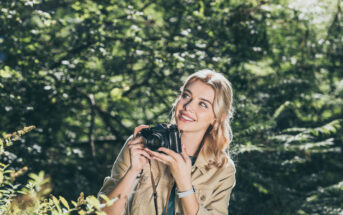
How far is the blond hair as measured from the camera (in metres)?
2.80

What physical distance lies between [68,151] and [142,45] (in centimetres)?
189

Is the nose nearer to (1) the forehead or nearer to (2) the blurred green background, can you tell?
(1) the forehead

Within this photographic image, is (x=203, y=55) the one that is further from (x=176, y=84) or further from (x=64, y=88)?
(x=64, y=88)

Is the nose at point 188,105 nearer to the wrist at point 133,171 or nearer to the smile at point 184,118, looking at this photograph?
the smile at point 184,118

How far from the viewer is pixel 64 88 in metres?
5.84

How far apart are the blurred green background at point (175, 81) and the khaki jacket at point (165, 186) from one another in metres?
2.03

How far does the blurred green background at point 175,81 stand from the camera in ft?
17.5

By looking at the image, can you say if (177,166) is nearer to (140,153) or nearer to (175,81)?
(140,153)

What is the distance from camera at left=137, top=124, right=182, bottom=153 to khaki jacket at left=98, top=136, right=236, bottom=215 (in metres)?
0.23

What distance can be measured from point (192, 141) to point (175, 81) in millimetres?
3323

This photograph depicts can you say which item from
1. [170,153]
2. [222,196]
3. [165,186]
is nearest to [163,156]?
[170,153]

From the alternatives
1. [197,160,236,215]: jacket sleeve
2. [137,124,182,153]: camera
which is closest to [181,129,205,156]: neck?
[197,160,236,215]: jacket sleeve

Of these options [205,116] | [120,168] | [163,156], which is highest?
[205,116]

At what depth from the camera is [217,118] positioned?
2.85m
